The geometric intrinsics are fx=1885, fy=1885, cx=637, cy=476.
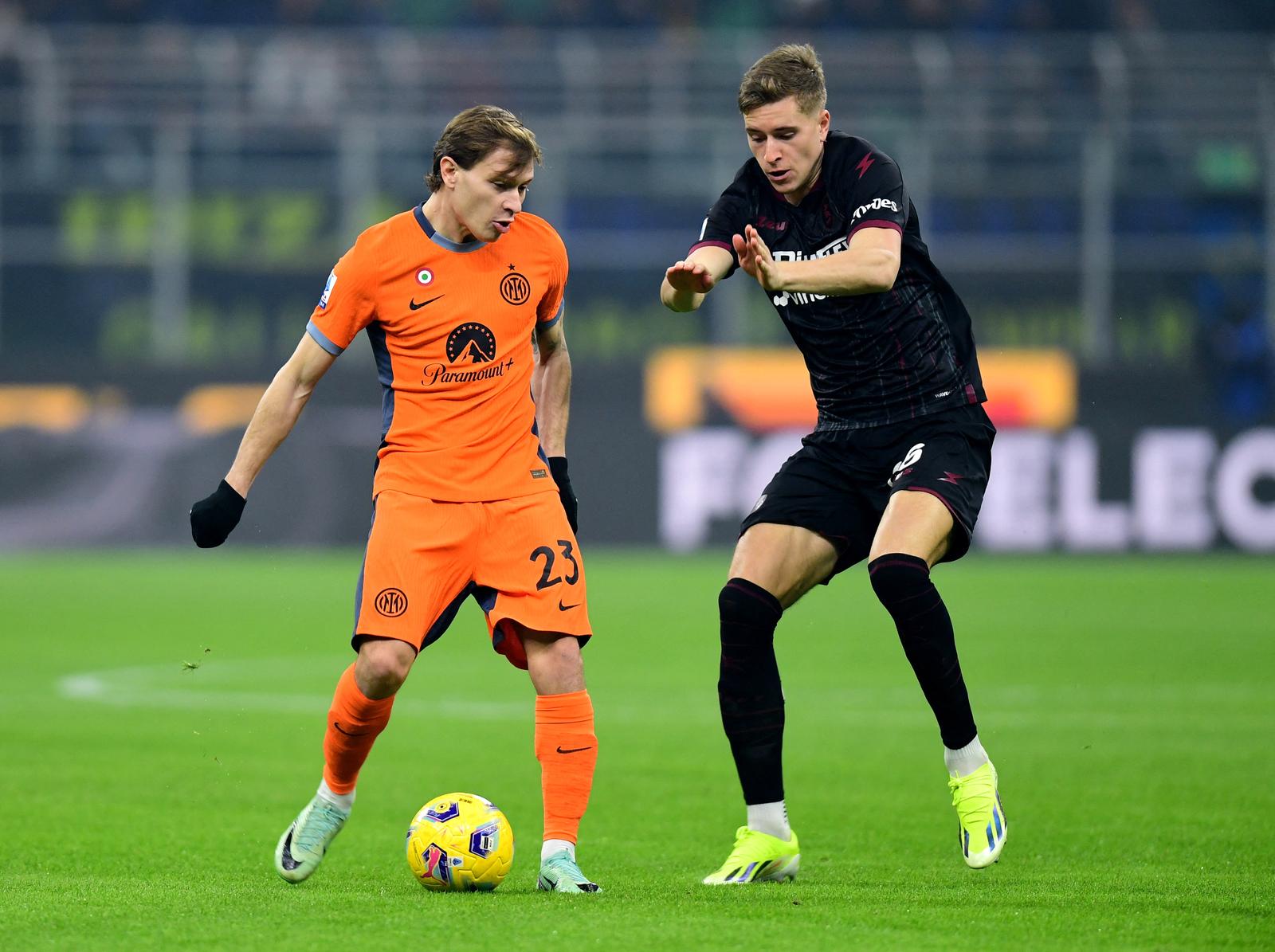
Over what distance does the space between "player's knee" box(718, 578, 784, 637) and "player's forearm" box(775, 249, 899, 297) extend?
0.88 meters

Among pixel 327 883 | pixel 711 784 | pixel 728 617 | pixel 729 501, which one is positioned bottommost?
pixel 729 501

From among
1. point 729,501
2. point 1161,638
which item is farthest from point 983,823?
point 729,501

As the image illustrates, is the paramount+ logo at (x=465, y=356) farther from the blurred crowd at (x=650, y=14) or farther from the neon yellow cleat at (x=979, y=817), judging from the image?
the blurred crowd at (x=650, y=14)

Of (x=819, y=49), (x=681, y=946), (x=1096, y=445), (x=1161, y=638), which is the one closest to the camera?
(x=681, y=946)

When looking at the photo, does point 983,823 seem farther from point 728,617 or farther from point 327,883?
point 327,883

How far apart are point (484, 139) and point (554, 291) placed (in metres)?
0.54

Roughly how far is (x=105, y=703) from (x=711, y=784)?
367 centimetres

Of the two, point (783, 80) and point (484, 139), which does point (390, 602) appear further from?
point (783, 80)

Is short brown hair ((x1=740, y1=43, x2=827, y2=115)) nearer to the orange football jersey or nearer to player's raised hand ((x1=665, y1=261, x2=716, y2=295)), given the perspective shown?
player's raised hand ((x1=665, y1=261, x2=716, y2=295))

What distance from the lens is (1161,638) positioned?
1238 centimetres

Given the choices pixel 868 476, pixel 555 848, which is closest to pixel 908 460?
pixel 868 476

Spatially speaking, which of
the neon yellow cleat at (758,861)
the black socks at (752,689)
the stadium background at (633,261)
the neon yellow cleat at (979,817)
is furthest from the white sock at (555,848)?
the stadium background at (633,261)

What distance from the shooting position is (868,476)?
5.56 metres

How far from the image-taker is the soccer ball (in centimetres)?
494
